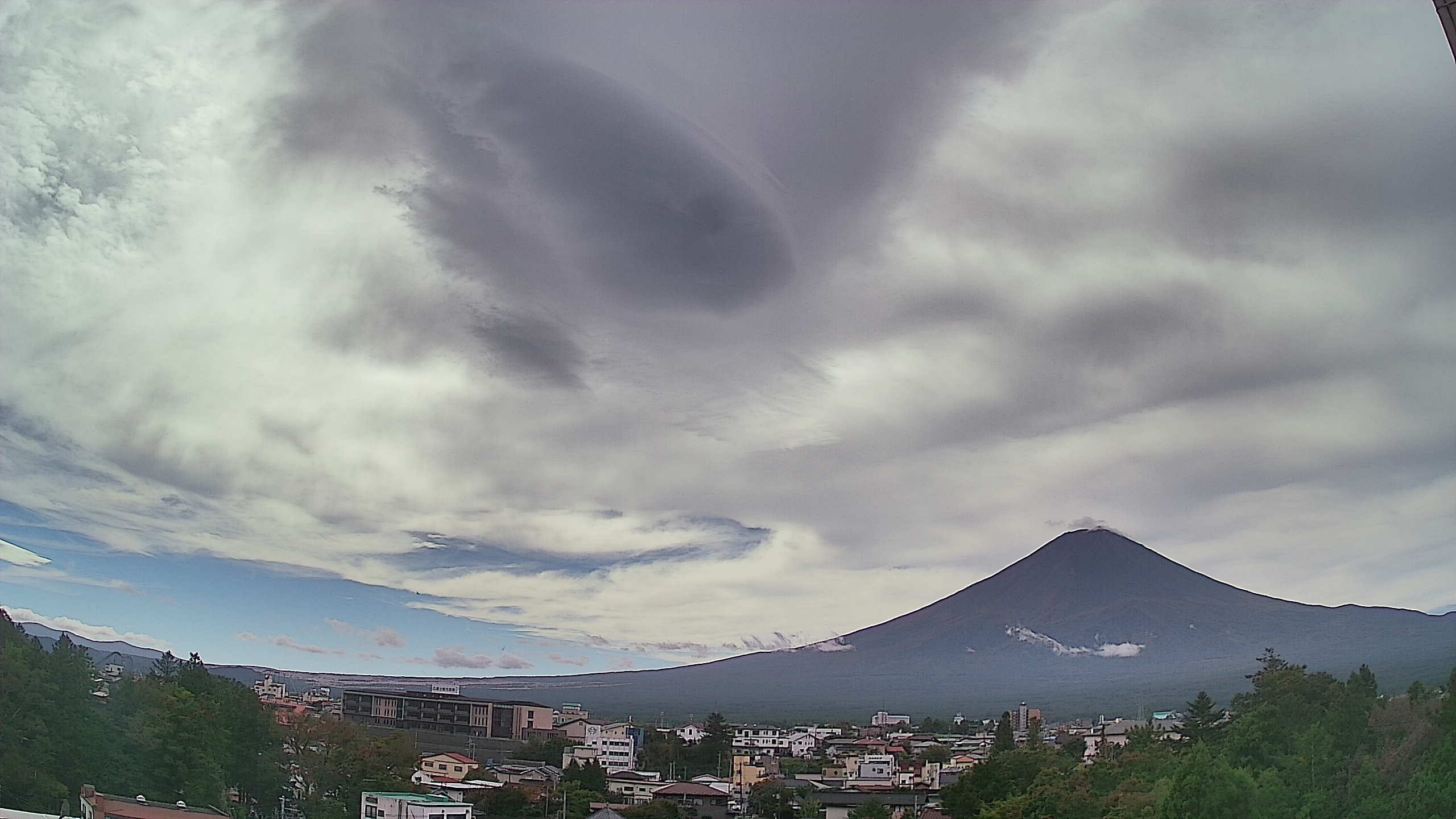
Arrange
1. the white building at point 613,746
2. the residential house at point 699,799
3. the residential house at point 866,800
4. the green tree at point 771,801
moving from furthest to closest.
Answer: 1. the white building at point 613,746
2. the residential house at point 699,799
3. the green tree at point 771,801
4. the residential house at point 866,800

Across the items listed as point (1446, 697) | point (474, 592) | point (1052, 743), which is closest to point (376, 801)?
point (474, 592)

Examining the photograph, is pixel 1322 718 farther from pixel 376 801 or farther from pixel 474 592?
pixel 474 592

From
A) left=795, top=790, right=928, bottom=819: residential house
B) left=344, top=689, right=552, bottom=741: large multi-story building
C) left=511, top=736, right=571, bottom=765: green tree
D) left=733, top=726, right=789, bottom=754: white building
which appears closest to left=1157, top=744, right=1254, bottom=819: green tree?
left=795, top=790, right=928, bottom=819: residential house

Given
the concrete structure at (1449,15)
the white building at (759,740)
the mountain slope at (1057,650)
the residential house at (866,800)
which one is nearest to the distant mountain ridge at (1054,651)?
the mountain slope at (1057,650)

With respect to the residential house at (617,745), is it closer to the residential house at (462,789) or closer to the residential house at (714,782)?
the residential house at (714,782)

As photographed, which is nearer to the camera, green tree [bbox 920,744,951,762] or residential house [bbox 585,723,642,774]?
green tree [bbox 920,744,951,762]

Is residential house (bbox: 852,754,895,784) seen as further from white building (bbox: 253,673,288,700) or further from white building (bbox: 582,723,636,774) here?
white building (bbox: 253,673,288,700)
